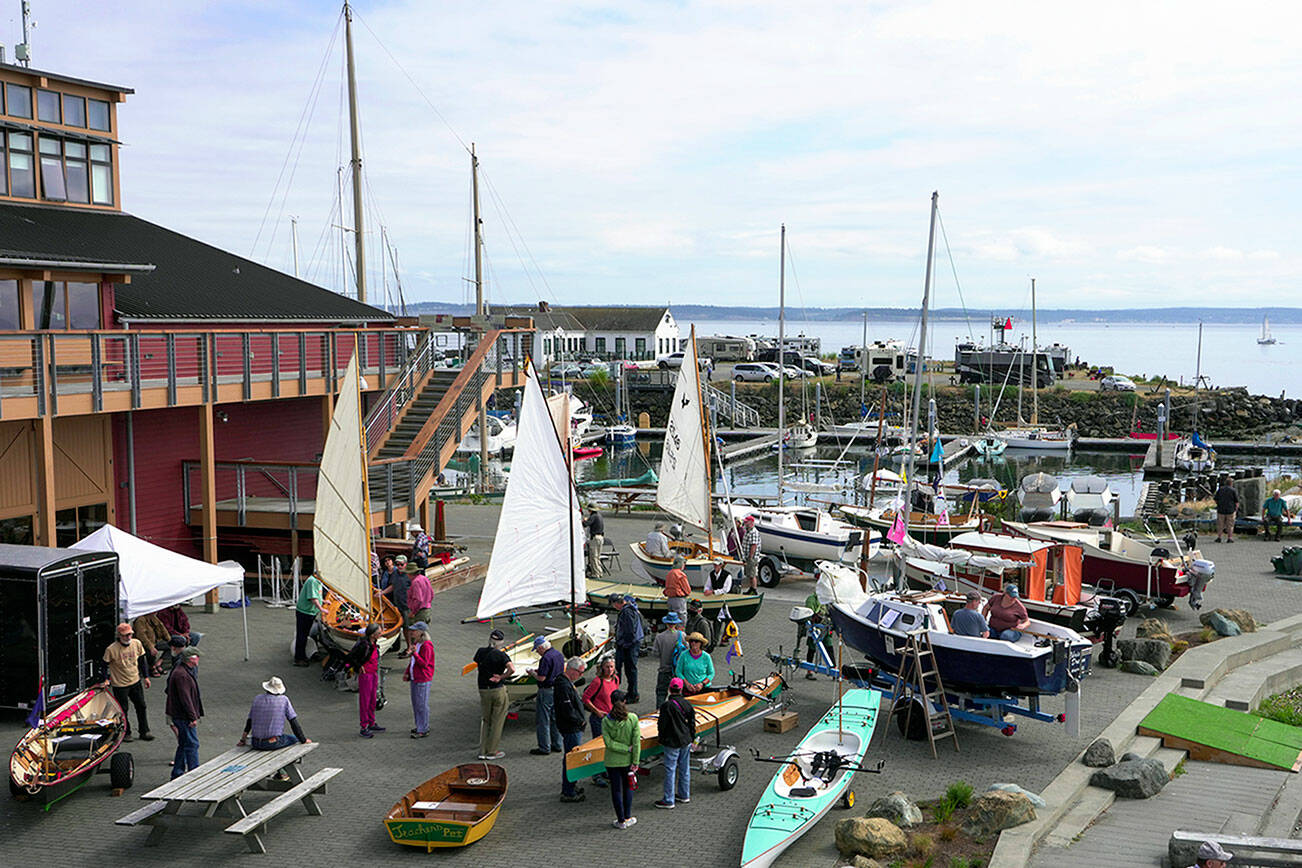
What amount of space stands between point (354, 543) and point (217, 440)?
470 inches

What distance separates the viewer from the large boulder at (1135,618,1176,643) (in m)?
22.7

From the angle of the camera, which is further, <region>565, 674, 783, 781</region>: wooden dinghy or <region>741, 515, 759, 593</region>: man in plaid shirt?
<region>741, 515, 759, 593</region>: man in plaid shirt

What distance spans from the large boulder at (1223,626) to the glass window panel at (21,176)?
27661mm

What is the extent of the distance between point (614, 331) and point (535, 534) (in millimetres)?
101003

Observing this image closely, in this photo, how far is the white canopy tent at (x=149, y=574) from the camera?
18609 millimetres

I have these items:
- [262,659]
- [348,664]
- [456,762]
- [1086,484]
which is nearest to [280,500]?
[262,659]

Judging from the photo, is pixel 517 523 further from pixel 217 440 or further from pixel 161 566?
pixel 217 440

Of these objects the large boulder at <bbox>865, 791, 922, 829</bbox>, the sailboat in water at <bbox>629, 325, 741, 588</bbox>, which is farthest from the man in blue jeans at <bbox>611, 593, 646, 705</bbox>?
the sailboat in water at <bbox>629, 325, 741, 588</bbox>

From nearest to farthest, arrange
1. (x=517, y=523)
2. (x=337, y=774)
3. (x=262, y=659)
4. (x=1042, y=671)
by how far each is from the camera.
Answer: (x=337, y=774)
(x=1042, y=671)
(x=517, y=523)
(x=262, y=659)

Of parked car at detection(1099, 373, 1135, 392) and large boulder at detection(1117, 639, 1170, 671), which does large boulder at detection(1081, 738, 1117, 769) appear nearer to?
large boulder at detection(1117, 639, 1170, 671)

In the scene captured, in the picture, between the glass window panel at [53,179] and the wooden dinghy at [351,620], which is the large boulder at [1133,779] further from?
the glass window panel at [53,179]

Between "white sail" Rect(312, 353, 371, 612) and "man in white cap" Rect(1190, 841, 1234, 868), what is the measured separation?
39.3ft

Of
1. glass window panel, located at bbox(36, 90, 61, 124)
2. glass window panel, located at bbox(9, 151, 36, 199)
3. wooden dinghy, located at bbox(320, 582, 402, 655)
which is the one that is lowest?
wooden dinghy, located at bbox(320, 582, 402, 655)

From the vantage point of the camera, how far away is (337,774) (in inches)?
605
